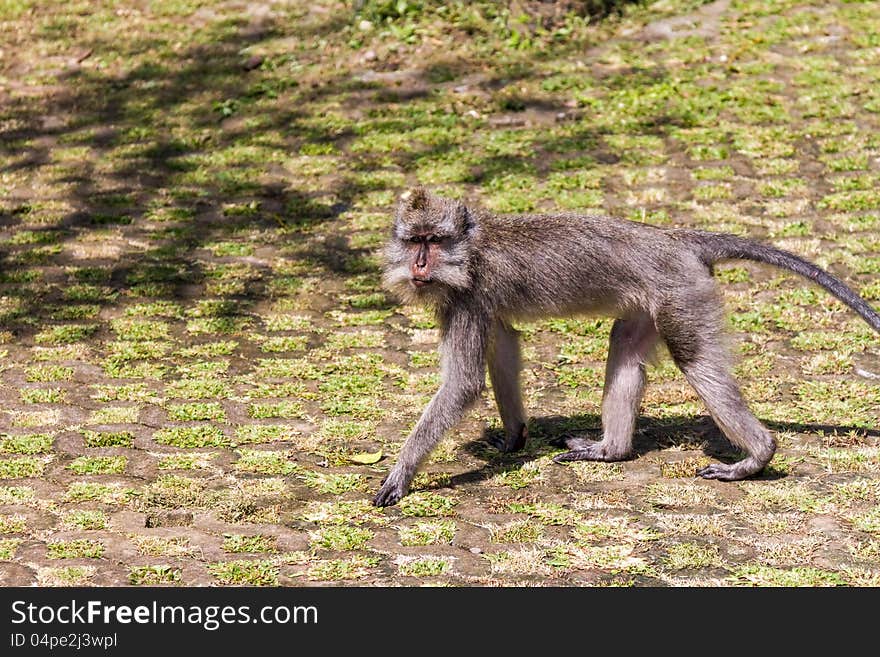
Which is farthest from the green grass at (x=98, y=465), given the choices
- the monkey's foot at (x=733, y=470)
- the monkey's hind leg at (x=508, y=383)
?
the monkey's foot at (x=733, y=470)

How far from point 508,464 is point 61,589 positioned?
2.76 meters

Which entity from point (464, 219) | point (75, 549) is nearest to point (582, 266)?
point (464, 219)

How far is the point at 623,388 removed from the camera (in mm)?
7254

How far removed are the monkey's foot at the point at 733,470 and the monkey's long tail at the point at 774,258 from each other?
105cm

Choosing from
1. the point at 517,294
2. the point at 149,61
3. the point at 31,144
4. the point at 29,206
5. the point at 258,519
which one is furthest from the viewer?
the point at 149,61

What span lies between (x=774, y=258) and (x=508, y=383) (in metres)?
1.73

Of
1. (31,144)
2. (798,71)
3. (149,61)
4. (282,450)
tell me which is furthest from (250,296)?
(798,71)

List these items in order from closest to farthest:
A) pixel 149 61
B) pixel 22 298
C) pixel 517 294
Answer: pixel 517 294, pixel 22 298, pixel 149 61

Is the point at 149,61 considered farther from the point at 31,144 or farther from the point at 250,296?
the point at 250,296

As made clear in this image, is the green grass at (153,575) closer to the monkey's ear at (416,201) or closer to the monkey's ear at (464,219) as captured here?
the monkey's ear at (416,201)

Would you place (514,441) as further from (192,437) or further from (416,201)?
(192,437)

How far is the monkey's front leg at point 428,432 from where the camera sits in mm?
6750

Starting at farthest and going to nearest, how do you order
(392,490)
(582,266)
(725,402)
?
(582,266), (725,402), (392,490)

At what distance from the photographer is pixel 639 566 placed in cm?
596
